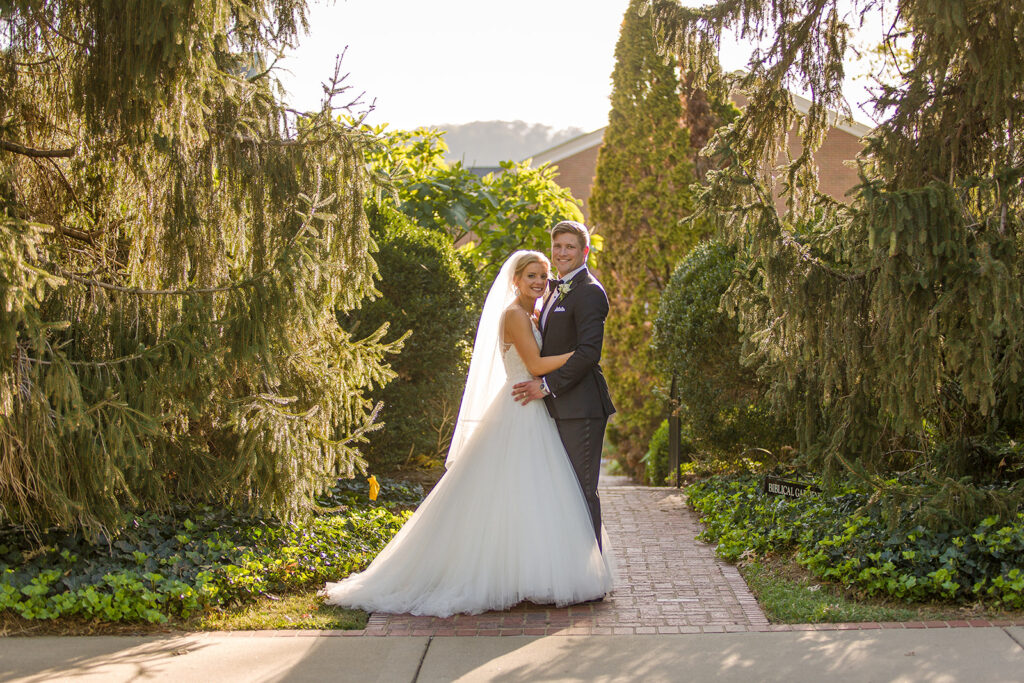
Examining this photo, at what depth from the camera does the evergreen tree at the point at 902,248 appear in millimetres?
5559

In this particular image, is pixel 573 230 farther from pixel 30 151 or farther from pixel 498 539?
pixel 30 151

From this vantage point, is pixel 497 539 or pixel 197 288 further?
pixel 197 288

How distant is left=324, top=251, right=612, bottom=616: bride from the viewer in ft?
17.5

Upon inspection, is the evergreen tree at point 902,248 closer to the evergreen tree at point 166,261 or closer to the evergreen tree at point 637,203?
the evergreen tree at point 166,261

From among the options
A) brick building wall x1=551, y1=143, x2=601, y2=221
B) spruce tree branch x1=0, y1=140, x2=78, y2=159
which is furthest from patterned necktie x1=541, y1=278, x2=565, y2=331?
brick building wall x1=551, y1=143, x2=601, y2=221

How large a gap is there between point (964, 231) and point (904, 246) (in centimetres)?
37

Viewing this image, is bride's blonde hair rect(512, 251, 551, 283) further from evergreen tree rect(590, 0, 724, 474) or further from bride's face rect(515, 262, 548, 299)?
evergreen tree rect(590, 0, 724, 474)

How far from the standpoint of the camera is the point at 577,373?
5.57m

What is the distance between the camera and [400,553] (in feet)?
Result: 18.3

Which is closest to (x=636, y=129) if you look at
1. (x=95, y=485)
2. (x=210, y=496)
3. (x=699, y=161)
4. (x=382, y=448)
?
(x=699, y=161)

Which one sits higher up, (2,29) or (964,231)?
(2,29)

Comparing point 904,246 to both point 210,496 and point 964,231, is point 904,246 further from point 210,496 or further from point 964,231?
point 210,496

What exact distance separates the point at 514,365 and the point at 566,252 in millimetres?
744

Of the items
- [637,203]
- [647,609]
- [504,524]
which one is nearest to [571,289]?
[504,524]
